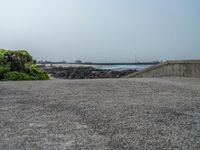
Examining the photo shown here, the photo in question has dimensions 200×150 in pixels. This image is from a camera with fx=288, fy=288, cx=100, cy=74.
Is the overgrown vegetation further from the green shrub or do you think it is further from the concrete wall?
the concrete wall

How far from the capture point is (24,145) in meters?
3.15

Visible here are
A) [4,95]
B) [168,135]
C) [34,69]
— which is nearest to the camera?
[168,135]

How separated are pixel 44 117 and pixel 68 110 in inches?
24.6

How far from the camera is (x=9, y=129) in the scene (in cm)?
378

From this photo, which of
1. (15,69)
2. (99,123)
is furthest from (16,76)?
(99,123)

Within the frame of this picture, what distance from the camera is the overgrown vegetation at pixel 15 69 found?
13.2 m

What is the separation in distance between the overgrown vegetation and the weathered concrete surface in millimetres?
7094

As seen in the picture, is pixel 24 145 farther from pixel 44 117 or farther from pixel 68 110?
pixel 68 110

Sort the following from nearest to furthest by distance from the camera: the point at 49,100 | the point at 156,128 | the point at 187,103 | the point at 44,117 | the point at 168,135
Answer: the point at 168,135 < the point at 156,128 < the point at 44,117 < the point at 187,103 < the point at 49,100

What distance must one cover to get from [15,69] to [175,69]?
7.49 metres

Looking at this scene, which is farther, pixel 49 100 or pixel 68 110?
pixel 49 100

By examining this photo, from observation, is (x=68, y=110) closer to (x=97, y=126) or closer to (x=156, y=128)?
(x=97, y=126)

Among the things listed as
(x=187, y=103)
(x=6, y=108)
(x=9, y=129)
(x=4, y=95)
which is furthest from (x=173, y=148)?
(x=4, y=95)

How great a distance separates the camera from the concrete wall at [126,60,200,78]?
1153cm
